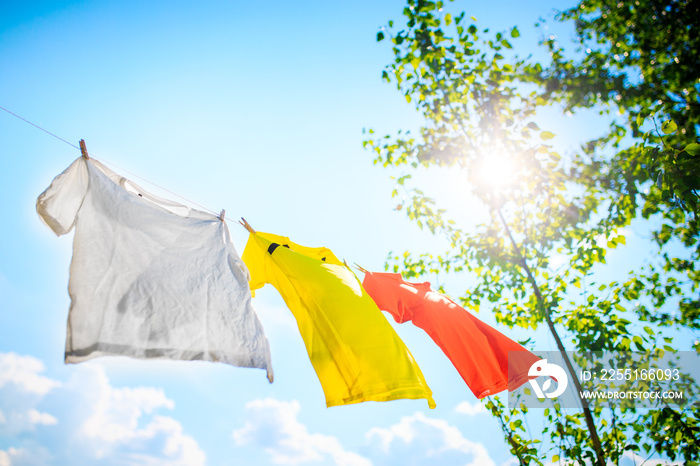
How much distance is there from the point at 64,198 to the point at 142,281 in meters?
0.69

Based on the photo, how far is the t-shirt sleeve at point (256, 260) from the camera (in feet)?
8.73

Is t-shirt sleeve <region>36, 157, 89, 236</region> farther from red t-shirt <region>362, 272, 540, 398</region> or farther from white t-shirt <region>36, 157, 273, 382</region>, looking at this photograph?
red t-shirt <region>362, 272, 540, 398</region>

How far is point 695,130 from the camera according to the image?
398cm

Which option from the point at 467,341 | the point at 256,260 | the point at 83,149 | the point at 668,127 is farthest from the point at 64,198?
the point at 668,127

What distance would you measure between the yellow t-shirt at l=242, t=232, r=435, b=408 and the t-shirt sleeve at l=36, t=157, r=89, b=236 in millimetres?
1219

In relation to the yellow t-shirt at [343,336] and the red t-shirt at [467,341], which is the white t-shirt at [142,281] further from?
the red t-shirt at [467,341]

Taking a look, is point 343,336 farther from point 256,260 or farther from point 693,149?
point 693,149

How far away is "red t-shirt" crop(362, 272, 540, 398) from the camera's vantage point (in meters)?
2.34

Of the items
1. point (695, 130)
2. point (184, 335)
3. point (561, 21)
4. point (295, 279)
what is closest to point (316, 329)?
point (295, 279)

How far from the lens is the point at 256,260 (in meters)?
2.73

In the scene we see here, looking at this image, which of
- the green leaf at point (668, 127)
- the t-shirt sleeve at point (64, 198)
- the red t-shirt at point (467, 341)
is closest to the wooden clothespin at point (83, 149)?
the t-shirt sleeve at point (64, 198)

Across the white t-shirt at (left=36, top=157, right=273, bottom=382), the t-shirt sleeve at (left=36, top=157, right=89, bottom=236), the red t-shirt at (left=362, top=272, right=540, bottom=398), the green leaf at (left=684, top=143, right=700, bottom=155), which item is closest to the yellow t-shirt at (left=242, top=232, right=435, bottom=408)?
the white t-shirt at (left=36, top=157, right=273, bottom=382)

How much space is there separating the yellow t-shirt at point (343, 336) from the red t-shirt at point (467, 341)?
1.92ft

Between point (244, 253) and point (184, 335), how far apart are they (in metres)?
1.23
